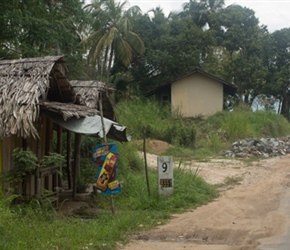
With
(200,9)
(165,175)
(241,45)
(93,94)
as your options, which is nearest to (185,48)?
(241,45)

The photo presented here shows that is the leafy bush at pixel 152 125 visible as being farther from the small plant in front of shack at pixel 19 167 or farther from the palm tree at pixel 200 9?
the palm tree at pixel 200 9

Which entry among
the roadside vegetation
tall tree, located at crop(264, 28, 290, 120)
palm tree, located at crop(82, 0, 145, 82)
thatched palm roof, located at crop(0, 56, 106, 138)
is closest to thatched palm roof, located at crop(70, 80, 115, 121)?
the roadside vegetation

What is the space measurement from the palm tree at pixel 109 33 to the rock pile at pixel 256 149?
39.7ft

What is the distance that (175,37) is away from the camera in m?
37.3

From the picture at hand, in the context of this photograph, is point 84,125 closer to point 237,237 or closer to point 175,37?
point 237,237

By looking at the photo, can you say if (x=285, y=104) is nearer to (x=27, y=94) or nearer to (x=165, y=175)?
(x=165, y=175)

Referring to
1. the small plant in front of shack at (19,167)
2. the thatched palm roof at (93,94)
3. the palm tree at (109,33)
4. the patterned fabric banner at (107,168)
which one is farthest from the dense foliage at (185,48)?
the small plant in front of shack at (19,167)

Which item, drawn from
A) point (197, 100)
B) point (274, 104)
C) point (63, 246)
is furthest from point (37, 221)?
point (274, 104)

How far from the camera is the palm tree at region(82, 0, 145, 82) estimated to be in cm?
3391

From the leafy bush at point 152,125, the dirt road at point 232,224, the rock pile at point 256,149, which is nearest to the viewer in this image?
the dirt road at point 232,224

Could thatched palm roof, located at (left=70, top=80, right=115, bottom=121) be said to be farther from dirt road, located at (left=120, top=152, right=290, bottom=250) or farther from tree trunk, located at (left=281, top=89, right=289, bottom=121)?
tree trunk, located at (left=281, top=89, right=289, bottom=121)

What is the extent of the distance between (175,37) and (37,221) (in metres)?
30.1

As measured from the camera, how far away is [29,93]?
9211 millimetres

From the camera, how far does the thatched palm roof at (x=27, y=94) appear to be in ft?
28.8
